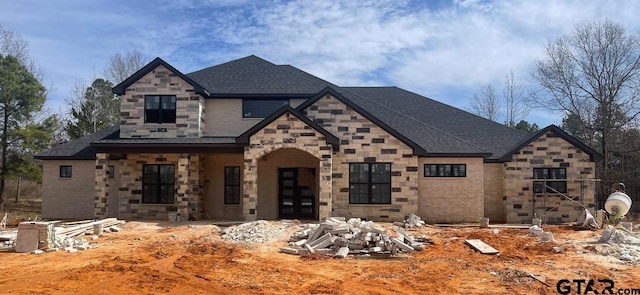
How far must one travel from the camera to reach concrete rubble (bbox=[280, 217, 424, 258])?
12734 mm

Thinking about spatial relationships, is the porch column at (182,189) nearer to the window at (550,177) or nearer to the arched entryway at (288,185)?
the arched entryway at (288,185)

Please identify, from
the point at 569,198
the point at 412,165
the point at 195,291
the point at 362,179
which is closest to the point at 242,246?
→ the point at 195,291

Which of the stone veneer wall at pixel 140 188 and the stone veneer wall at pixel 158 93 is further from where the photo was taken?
the stone veneer wall at pixel 158 93

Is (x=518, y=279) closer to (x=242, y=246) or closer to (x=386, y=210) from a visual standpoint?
(x=242, y=246)

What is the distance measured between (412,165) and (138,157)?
40.5 ft

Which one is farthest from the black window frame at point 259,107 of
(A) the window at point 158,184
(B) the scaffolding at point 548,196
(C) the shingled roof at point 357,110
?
(B) the scaffolding at point 548,196

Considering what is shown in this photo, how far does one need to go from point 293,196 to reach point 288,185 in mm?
548

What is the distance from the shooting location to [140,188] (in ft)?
69.4

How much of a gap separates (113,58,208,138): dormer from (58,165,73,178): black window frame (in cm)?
375

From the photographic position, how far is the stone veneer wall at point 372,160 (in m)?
19.5

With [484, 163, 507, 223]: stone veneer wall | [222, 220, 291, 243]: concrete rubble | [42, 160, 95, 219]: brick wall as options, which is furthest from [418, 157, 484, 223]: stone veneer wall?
[42, 160, 95, 219]: brick wall

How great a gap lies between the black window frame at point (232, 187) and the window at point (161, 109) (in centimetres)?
Result: 356

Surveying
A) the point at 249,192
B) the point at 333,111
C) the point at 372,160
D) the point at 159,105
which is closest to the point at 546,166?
the point at 372,160

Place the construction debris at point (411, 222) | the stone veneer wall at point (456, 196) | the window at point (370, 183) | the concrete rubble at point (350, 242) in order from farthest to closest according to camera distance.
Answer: the stone veneer wall at point (456, 196), the window at point (370, 183), the construction debris at point (411, 222), the concrete rubble at point (350, 242)
